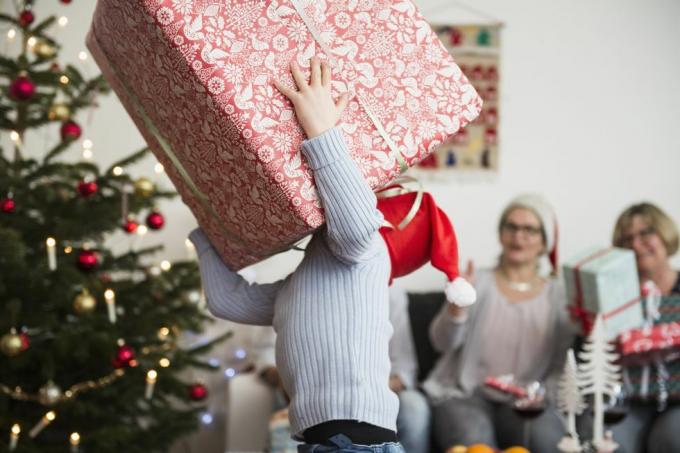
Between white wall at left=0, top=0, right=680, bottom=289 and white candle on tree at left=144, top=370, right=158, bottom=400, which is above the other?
white wall at left=0, top=0, right=680, bottom=289

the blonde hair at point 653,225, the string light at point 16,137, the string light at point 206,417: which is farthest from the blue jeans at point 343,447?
the string light at point 206,417

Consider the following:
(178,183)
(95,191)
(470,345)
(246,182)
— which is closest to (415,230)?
(246,182)

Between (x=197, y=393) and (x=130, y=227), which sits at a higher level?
(x=130, y=227)

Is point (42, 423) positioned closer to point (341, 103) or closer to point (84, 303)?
point (84, 303)

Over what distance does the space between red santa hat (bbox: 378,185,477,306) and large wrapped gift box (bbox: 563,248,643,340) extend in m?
1.32

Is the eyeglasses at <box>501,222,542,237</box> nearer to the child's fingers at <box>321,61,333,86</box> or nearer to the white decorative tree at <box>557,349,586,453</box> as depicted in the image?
the white decorative tree at <box>557,349,586,453</box>

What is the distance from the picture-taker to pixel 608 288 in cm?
261

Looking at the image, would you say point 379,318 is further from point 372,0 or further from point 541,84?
point 541,84

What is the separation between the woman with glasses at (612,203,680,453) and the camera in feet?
8.76

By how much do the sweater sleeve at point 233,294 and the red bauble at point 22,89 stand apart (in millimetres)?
→ 1238

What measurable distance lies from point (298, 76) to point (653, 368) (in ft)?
6.49

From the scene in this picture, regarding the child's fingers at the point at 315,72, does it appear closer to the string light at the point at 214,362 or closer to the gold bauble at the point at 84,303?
the gold bauble at the point at 84,303

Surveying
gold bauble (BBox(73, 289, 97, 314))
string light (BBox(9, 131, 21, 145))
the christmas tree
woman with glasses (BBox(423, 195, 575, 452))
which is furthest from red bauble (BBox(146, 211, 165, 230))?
woman with glasses (BBox(423, 195, 575, 452))

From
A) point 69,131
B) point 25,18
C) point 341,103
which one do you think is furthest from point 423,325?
point 341,103
